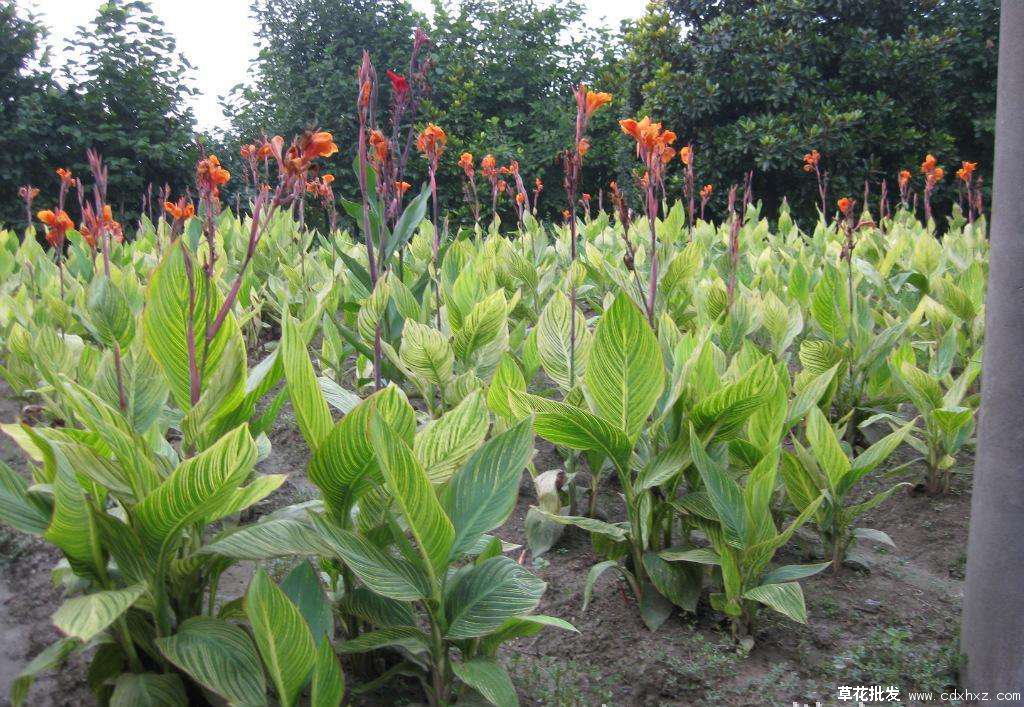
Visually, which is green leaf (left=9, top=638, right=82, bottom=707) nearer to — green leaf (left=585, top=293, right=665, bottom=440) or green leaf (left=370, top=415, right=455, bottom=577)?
green leaf (left=370, top=415, right=455, bottom=577)

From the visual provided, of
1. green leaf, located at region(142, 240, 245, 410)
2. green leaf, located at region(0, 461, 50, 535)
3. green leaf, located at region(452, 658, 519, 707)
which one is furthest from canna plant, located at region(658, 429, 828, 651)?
green leaf, located at region(0, 461, 50, 535)

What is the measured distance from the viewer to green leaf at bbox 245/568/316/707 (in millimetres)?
Answer: 1291

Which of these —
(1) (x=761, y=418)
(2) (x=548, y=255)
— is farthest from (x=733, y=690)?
(2) (x=548, y=255)

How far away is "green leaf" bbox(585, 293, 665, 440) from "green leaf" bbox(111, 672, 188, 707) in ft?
3.34

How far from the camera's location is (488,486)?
150 centimetres

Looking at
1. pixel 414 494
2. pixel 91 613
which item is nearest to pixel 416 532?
pixel 414 494

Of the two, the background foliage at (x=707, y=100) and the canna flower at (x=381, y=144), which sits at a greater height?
the background foliage at (x=707, y=100)

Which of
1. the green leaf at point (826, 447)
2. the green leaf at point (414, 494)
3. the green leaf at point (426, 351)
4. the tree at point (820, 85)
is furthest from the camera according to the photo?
the tree at point (820, 85)

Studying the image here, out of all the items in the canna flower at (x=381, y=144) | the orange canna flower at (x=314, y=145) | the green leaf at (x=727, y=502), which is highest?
the canna flower at (x=381, y=144)

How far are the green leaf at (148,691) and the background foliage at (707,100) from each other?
7146 millimetres

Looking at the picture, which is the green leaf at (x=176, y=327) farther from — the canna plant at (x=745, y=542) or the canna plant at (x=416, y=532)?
the canna plant at (x=745, y=542)

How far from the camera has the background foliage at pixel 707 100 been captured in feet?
28.5

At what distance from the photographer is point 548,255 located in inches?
186

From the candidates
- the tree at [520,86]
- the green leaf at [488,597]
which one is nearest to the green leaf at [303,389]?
the green leaf at [488,597]
